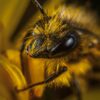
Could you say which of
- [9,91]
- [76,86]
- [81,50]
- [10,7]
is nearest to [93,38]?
[81,50]

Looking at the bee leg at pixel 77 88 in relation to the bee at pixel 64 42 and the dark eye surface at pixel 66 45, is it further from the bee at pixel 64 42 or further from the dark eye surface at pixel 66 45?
the dark eye surface at pixel 66 45

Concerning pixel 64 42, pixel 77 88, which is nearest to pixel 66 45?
pixel 64 42

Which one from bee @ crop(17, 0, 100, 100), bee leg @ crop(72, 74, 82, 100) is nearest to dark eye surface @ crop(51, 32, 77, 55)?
bee @ crop(17, 0, 100, 100)

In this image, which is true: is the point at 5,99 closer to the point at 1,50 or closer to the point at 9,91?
the point at 9,91

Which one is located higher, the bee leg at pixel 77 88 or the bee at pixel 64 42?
the bee at pixel 64 42

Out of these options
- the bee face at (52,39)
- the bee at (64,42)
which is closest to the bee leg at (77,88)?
the bee at (64,42)

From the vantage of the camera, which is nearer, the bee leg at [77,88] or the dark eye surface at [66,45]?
the dark eye surface at [66,45]

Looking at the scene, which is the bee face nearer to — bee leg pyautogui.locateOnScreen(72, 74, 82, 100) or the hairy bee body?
the hairy bee body
